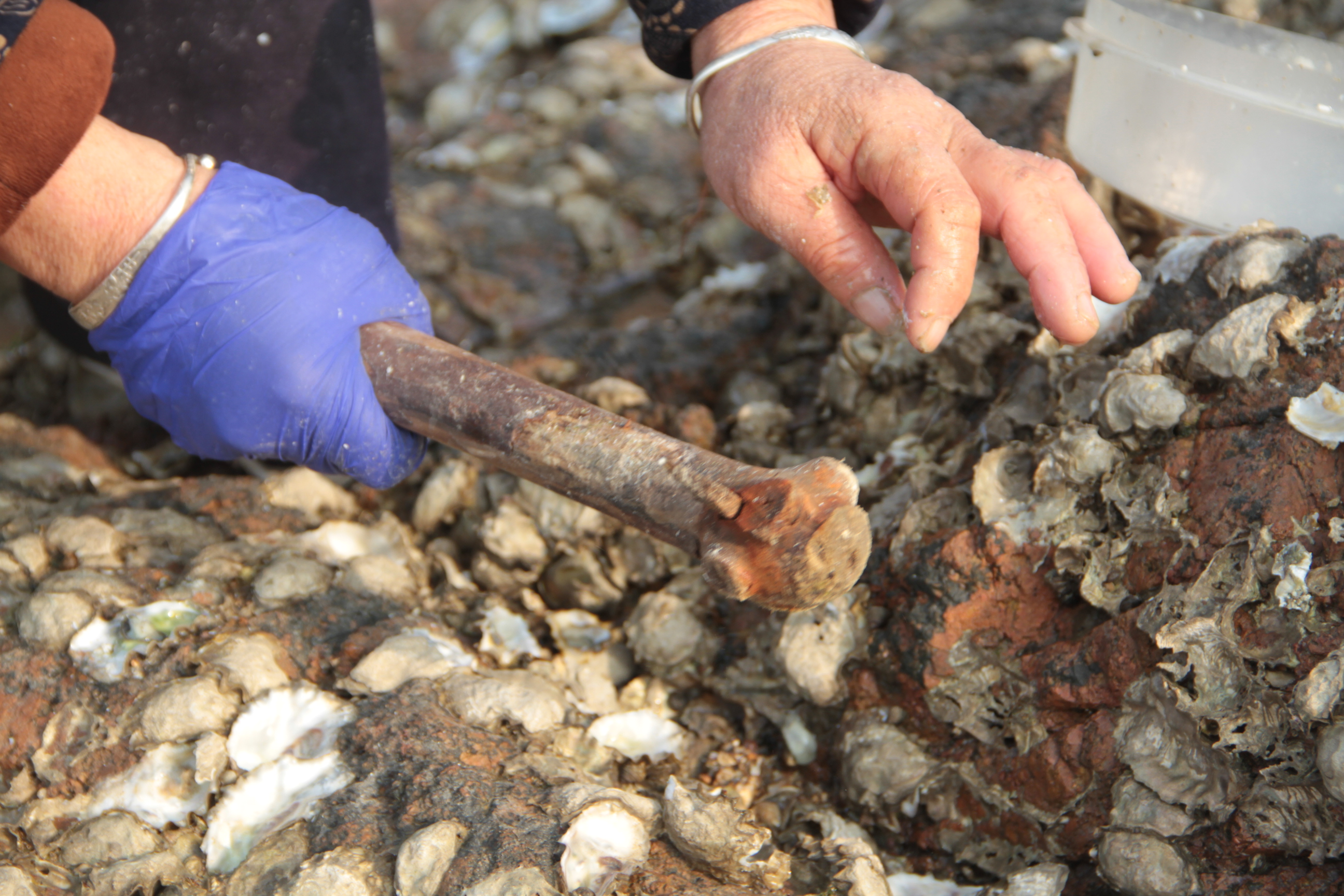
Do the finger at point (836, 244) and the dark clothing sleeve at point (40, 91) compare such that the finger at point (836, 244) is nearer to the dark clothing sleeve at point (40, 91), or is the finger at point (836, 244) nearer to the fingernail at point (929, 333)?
the fingernail at point (929, 333)

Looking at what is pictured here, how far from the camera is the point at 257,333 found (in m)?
1.98

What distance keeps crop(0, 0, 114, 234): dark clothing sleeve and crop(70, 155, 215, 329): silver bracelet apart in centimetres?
19

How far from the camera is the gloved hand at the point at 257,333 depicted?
198 centimetres

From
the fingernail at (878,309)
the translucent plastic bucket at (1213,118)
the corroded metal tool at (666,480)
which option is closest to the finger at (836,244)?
the fingernail at (878,309)

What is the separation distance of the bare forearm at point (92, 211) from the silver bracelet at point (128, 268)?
0.02 metres

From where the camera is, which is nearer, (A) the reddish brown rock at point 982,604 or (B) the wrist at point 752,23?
(A) the reddish brown rock at point 982,604

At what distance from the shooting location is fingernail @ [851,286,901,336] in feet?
6.08

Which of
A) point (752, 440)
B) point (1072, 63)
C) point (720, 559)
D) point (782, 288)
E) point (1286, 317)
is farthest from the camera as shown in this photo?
point (1072, 63)

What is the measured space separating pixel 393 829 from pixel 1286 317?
73.5 inches

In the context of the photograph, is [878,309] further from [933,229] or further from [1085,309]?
[1085,309]

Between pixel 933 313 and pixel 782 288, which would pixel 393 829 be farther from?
pixel 782 288

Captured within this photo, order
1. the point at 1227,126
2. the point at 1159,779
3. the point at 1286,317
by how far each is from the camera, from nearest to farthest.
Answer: the point at 1159,779, the point at 1286,317, the point at 1227,126

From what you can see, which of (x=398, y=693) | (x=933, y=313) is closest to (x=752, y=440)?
(x=933, y=313)

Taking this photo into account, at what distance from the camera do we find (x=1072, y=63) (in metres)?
3.73
